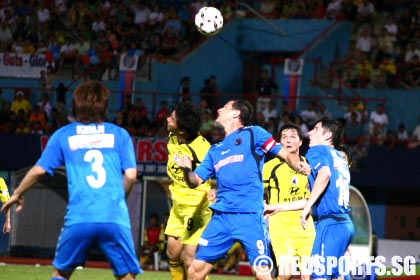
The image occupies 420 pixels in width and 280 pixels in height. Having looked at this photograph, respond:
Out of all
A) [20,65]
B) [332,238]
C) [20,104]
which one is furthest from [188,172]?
[20,65]

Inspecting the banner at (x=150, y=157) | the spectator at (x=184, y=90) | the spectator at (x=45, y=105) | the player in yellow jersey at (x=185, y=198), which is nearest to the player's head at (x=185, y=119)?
the player in yellow jersey at (x=185, y=198)

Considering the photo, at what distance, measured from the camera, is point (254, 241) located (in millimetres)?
9867

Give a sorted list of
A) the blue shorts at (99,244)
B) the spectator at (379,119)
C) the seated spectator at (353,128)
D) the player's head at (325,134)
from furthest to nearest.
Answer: the spectator at (379,119) → the seated spectator at (353,128) → the player's head at (325,134) → the blue shorts at (99,244)

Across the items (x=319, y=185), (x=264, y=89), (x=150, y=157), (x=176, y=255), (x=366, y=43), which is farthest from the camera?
(x=366, y=43)

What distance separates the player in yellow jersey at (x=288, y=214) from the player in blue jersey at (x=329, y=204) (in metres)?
1.89

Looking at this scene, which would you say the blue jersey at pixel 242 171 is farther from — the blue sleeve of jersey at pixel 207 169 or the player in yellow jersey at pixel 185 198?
the player in yellow jersey at pixel 185 198

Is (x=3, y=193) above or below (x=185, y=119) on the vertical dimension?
below

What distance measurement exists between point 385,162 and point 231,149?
13451 mm

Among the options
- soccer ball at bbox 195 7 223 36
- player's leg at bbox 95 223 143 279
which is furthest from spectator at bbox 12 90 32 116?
player's leg at bbox 95 223 143 279

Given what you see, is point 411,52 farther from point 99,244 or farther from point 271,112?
point 99,244

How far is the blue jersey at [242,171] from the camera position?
32.9ft

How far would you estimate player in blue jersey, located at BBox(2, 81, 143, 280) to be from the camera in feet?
25.7

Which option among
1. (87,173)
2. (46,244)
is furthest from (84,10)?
(87,173)

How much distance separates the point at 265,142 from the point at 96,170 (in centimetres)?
262
